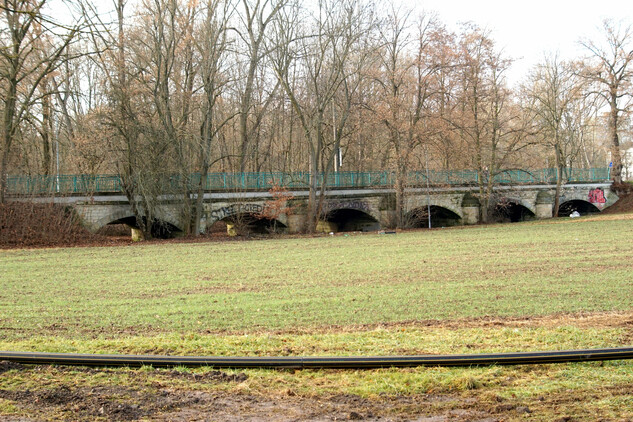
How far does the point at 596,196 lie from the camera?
52312 millimetres

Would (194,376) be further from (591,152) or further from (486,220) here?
(591,152)

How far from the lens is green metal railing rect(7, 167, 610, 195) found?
101 feet

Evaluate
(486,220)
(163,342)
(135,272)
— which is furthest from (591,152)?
(163,342)

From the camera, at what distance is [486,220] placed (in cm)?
4391

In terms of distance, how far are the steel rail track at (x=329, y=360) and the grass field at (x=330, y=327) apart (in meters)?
0.12

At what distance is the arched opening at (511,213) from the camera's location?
48.1 meters

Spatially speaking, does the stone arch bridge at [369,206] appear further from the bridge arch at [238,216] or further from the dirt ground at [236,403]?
the dirt ground at [236,403]

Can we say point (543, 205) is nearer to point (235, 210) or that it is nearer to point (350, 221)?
point (350, 221)

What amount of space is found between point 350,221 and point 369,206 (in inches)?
182

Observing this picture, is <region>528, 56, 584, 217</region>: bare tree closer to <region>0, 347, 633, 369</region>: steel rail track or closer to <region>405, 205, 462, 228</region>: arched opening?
<region>405, 205, 462, 228</region>: arched opening

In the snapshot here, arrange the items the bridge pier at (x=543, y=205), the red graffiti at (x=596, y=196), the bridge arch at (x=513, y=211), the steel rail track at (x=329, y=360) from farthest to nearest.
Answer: the red graffiti at (x=596, y=196)
the bridge pier at (x=543, y=205)
the bridge arch at (x=513, y=211)
the steel rail track at (x=329, y=360)

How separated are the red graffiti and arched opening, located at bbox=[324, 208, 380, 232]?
70.5ft

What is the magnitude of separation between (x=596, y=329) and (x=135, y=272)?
1409cm

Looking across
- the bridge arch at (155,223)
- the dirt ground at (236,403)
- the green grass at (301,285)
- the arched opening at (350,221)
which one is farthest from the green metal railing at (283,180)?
the dirt ground at (236,403)
